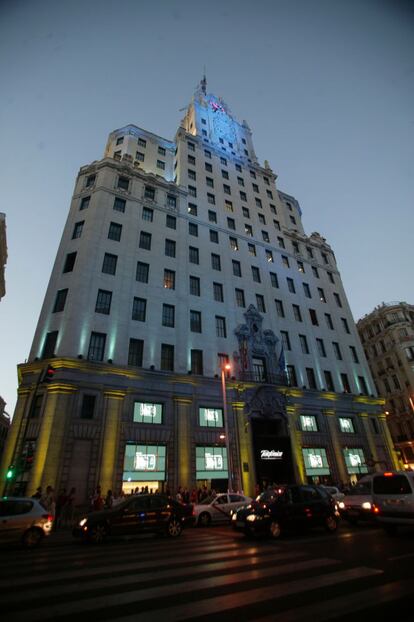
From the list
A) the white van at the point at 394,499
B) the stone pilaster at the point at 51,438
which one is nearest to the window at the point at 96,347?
the stone pilaster at the point at 51,438

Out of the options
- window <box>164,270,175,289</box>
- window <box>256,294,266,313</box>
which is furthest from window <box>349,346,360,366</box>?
window <box>164,270,175,289</box>

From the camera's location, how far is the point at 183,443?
2281 cm

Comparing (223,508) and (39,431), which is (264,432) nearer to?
(223,508)

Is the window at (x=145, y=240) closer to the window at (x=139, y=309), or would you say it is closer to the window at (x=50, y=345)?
the window at (x=139, y=309)

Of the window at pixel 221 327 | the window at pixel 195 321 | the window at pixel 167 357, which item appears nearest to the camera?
the window at pixel 167 357

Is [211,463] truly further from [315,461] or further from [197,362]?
[315,461]

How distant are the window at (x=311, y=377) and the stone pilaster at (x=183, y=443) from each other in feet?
47.8

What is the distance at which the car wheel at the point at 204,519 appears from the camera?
50.9 feet

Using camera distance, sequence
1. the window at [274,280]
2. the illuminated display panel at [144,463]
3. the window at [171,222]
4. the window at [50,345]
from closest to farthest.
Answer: the illuminated display panel at [144,463]
the window at [50,345]
the window at [171,222]
the window at [274,280]

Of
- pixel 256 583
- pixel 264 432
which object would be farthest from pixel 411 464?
pixel 256 583

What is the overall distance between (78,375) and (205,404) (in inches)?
392

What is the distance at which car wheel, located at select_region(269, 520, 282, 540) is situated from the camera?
1052 centimetres

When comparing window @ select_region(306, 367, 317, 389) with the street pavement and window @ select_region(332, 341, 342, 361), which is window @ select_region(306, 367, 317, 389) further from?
the street pavement

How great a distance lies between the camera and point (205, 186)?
40594 mm
